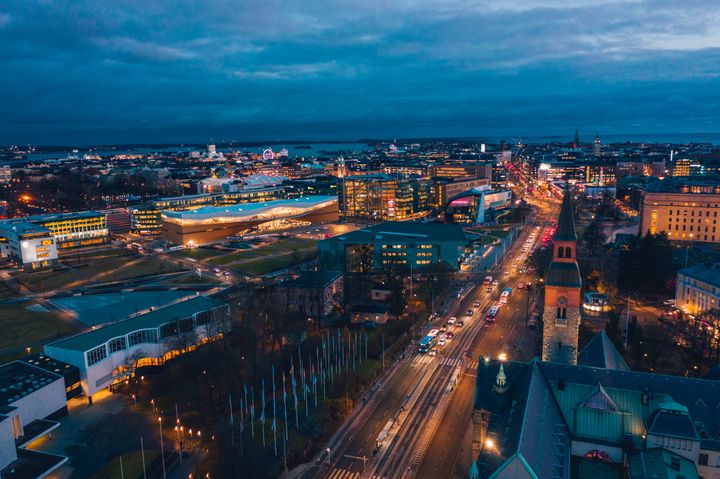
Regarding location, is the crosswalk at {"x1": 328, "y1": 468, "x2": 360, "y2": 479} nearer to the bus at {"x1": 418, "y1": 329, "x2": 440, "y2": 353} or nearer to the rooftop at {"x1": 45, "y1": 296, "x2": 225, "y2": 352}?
the bus at {"x1": 418, "y1": 329, "x2": 440, "y2": 353}

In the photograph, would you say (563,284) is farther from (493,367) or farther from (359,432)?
(359,432)

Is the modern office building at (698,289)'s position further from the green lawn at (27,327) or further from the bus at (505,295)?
the green lawn at (27,327)

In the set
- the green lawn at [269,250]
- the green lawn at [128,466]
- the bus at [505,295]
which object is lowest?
the green lawn at [128,466]

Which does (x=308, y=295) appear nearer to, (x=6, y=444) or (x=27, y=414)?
(x=27, y=414)

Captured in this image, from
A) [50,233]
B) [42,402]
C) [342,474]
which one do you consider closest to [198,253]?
[50,233]

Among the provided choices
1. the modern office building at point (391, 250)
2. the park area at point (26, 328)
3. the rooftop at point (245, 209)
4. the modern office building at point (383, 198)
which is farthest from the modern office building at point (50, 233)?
the modern office building at point (383, 198)
